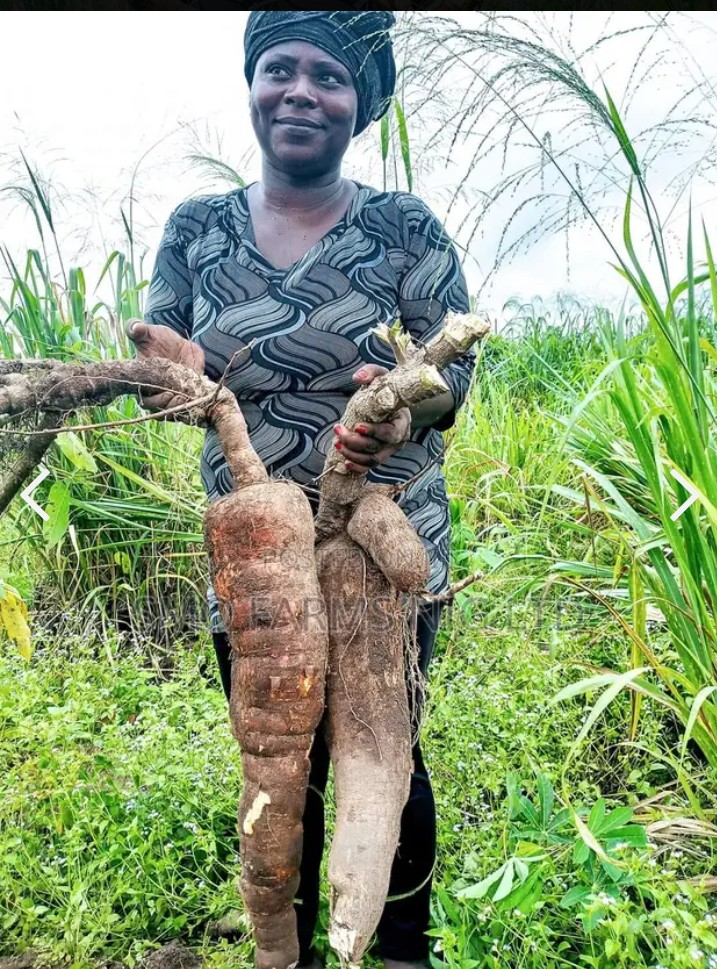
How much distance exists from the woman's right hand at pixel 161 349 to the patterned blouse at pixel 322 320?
6cm

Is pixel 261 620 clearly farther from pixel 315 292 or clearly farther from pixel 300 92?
pixel 300 92

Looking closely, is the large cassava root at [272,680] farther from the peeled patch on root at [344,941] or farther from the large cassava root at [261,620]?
the peeled patch on root at [344,941]

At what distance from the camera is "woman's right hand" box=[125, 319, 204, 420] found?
1.22 m

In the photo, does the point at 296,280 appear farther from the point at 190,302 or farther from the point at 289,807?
the point at 289,807

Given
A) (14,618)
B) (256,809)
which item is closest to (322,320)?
(256,809)

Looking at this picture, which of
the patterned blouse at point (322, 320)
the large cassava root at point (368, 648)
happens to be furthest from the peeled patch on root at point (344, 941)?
the patterned blouse at point (322, 320)

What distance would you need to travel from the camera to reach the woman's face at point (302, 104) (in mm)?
1284

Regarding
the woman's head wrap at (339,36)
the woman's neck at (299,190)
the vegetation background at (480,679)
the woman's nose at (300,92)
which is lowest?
the vegetation background at (480,679)

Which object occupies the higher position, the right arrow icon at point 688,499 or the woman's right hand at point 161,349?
the woman's right hand at point 161,349

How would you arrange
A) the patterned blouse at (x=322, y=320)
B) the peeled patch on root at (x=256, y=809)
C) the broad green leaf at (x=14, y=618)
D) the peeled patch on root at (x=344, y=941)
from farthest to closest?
1. the broad green leaf at (x=14, y=618)
2. the patterned blouse at (x=322, y=320)
3. the peeled patch on root at (x=256, y=809)
4. the peeled patch on root at (x=344, y=941)

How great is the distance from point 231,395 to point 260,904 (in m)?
0.79

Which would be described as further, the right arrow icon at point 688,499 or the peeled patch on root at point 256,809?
the right arrow icon at point 688,499

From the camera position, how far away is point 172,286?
1411 millimetres

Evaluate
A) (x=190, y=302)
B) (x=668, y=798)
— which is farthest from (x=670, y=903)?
(x=190, y=302)
